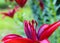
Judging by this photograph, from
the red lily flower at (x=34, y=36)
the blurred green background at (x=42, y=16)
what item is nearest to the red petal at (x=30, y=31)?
the red lily flower at (x=34, y=36)

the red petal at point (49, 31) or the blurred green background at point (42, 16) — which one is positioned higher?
the blurred green background at point (42, 16)

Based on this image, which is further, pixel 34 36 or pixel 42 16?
pixel 42 16

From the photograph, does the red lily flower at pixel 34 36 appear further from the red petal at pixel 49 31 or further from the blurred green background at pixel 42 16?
the blurred green background at pixel 42 16

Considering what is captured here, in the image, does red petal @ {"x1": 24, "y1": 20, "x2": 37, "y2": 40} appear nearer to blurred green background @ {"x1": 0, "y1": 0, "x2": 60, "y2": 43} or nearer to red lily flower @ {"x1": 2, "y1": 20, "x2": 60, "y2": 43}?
red lily flower @ {"x1": 2, "y1": 20, "x2": 60, "y2": 43}

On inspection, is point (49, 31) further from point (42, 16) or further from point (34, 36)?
point (42, 16)

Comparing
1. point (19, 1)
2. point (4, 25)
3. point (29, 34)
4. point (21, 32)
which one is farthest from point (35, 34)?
point (4, 25)

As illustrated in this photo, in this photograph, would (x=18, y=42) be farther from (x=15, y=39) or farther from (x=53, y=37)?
(x=53, y=37)

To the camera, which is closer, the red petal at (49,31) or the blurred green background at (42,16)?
the red petal at (49,31)

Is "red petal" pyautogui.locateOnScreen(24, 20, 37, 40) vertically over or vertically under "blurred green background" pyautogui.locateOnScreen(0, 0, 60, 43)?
under

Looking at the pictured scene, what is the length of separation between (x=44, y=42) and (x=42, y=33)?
0.04m

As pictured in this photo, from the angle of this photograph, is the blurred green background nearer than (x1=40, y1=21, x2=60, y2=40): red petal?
No

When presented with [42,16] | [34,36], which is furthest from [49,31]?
[42,16]

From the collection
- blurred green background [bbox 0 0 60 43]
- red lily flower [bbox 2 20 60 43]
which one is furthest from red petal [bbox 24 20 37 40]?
blurred green background [bbox 0 0 60 43]

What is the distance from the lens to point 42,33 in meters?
0.65
